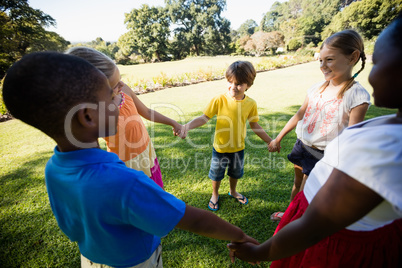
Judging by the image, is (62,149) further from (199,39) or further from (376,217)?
(199,39)

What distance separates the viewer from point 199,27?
54.5 m

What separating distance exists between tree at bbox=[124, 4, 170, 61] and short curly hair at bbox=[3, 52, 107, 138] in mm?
50484

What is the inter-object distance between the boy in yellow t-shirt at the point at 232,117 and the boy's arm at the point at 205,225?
1.42 m

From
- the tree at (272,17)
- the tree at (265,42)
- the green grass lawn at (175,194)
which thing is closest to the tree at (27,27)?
the green grass lawn at (175,194)

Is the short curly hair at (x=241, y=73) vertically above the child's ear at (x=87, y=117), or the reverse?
the short curly hair at (x=241, y=73)

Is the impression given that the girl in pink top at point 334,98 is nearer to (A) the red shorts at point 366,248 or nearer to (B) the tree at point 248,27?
(A) the red shorts at point 366,248

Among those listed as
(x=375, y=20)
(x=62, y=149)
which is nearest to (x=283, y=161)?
(x=62, y=149)

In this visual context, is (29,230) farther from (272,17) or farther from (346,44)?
(272,17)

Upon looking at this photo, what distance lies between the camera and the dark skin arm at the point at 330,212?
66 cm

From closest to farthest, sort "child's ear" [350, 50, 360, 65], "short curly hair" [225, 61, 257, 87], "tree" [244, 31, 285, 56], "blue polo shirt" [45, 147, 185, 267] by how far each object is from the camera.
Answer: "blue polo shirt" [45, 147, 185, 267], "child's ear" [350, 50, 360, 65], "short curly hair" [225, 61, 257, 87], "tree" [244, 31, 285, 56]

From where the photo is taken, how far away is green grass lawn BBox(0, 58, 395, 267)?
219 centimetres

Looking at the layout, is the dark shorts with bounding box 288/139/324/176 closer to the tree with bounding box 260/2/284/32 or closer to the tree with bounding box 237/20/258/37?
the tree with bounding box 260/2/284/32

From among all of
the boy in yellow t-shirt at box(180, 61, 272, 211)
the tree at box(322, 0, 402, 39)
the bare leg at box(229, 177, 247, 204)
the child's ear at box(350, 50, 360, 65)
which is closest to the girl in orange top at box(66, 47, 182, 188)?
the boy in yellow t-shirt at box(180, 61, 272, 211)

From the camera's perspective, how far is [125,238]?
0.92m
